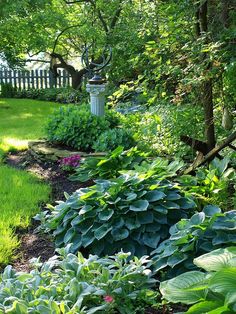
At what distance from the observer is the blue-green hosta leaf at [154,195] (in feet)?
8.76

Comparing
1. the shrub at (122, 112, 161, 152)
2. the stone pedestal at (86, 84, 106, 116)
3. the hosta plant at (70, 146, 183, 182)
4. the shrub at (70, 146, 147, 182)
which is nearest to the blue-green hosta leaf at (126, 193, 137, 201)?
the hosta plant at (70, 146, 183, 182)

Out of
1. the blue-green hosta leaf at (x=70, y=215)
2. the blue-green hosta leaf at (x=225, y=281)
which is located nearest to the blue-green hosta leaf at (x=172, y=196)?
the blue-green hosta leaf at (x=70, y=215)

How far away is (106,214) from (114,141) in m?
2.39

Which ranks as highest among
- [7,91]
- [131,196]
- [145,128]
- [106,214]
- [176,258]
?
[7,91]

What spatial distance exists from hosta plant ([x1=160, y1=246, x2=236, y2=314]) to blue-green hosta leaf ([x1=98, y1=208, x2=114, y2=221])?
2.60ft

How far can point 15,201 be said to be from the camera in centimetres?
376

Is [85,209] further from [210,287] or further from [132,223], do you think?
[210,287]

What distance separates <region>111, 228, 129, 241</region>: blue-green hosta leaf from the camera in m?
2.53

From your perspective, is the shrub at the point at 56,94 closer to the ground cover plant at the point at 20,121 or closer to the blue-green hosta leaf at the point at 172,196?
the ground cover plant at the point at 20,121

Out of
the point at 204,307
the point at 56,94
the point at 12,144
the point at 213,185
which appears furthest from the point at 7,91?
the point at 204,307

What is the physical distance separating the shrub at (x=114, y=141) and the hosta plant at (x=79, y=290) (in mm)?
2799

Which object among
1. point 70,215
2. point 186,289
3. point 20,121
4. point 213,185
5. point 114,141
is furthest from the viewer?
point 20,121

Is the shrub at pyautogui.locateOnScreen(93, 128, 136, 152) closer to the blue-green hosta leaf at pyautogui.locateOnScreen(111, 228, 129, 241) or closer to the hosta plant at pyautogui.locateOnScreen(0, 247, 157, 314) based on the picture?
the blue-green hosta leaf at pyautogui.locateOnScreen(111, 228, 129, 241)

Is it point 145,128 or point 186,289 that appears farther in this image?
point 145,128
